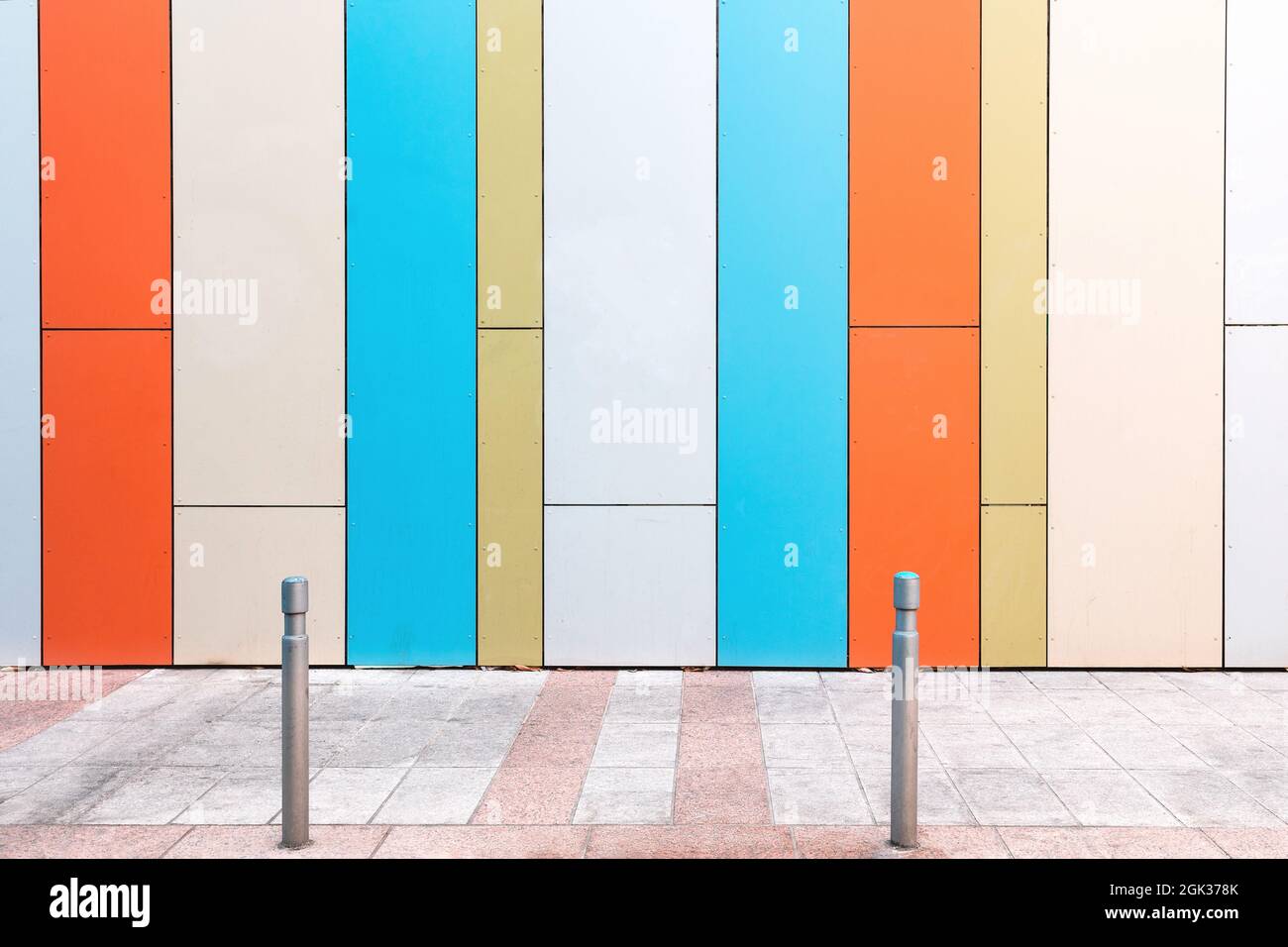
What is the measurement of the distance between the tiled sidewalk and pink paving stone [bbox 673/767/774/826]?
2 centimetres

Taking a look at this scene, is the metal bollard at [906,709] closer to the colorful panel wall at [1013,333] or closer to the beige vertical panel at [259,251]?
the colorful panel wall at [1013,333]

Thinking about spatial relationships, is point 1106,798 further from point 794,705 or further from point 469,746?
point 469,746

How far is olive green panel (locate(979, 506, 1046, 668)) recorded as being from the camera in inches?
319

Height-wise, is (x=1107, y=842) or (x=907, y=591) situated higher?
(x=907, y=591)

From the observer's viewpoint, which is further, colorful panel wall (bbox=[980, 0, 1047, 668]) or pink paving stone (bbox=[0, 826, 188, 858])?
colorful panel wall (bbox=[980, 0, 1047, 668])

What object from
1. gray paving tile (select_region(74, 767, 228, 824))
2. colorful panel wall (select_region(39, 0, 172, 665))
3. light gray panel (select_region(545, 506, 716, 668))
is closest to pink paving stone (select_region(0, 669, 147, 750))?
colorful panel wall (select_region(39, 0, 172, 665))

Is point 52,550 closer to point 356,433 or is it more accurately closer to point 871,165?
point 356,433

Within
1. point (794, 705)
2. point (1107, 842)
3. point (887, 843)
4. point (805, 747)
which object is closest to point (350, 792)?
point (805, 747)

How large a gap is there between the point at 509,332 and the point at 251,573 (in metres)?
2.71

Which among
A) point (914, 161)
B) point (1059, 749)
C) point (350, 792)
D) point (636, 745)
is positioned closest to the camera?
point (350, 792)

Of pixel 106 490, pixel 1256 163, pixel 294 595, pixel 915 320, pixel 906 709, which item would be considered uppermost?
pixel 1256 163

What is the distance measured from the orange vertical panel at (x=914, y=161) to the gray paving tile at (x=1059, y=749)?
10.1ft

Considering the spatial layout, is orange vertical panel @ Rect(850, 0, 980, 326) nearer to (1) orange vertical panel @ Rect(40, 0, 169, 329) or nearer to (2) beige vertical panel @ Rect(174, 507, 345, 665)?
(2) beige vertical panel @ Rect(174, 507, 345, 665)

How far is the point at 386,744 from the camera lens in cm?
638
